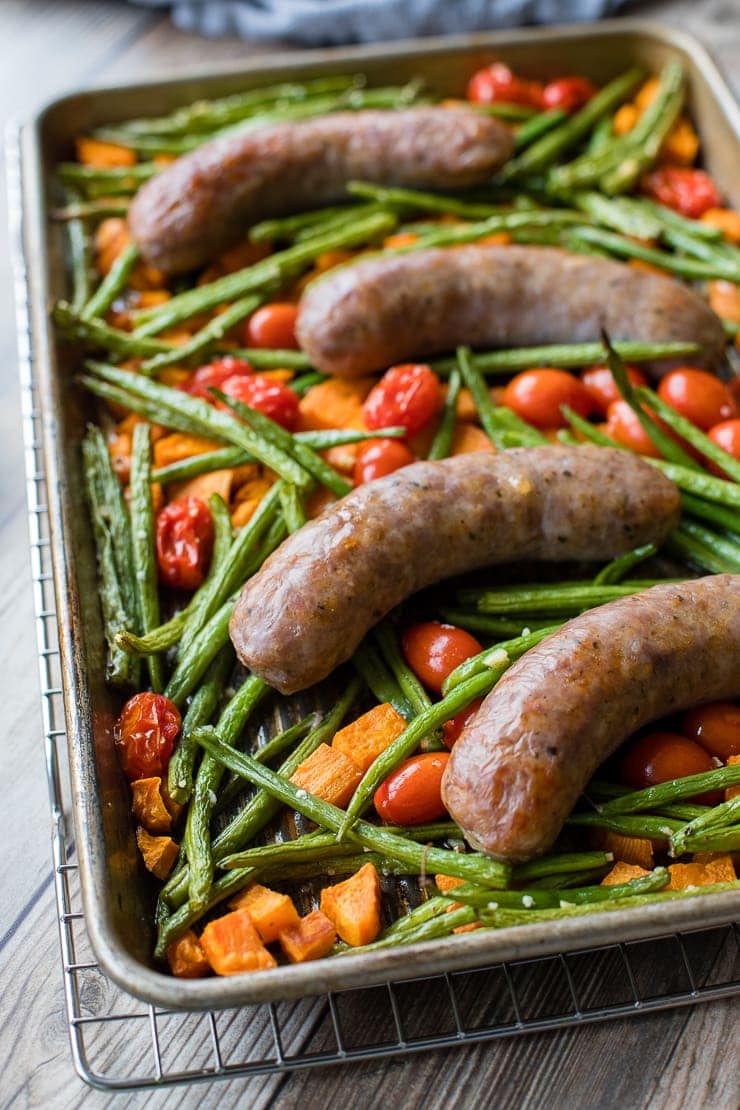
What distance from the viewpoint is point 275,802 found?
3.34 m

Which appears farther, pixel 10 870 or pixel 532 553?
pixel 532 553

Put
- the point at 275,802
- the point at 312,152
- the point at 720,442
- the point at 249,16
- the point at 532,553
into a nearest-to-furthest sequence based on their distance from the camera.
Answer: the point at 275,802, the point at 532,553, the point at 720,442, the point at 312,152, the point at 249,16

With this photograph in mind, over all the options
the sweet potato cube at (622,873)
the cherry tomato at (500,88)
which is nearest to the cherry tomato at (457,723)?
the sweet potato cube at (622,873)

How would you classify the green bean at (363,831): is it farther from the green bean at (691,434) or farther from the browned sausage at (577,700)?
the green bean at (691,434)

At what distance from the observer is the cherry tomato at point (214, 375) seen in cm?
448

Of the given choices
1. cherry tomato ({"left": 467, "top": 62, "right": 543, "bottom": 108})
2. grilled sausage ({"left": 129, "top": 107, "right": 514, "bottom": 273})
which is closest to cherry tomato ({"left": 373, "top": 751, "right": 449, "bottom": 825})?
grilled sausage ({"left": 129, "top": 107, "right": 514, "bottom": 273})

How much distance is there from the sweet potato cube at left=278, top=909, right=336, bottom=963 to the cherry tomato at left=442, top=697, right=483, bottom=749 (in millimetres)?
667

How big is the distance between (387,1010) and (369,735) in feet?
2.59

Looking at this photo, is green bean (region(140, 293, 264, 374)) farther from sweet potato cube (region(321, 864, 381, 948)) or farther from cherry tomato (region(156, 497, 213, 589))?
sweet potato cube (region(321, 864, 381, 948))

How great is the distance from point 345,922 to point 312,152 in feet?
11.3

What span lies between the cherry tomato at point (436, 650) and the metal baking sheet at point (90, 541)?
97 centimetres

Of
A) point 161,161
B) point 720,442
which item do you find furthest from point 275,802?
point 161,161

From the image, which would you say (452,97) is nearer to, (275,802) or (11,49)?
(11,49)

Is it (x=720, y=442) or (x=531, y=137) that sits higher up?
(x=531, y=137)
